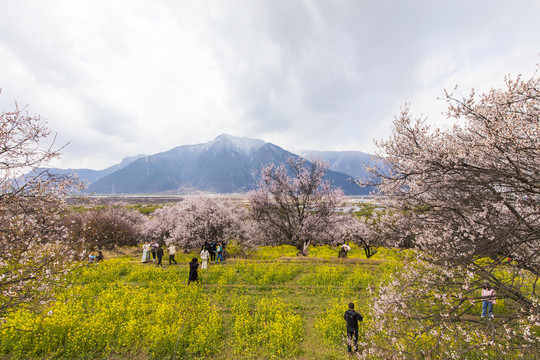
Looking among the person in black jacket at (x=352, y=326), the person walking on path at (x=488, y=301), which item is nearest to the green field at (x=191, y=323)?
the person in black jacket at (x=352, y=326)

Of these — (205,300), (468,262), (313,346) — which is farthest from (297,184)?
(468,262)

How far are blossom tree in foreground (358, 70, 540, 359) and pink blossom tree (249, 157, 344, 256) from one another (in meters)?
15.8

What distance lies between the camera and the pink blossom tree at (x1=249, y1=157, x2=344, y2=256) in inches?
961

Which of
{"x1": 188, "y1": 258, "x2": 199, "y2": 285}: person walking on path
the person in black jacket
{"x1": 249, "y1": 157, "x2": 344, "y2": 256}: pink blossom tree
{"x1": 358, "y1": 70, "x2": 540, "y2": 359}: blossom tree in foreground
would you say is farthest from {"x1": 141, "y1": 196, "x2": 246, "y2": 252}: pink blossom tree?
{"x1": 358, "y1": 70, "x2": 540, "y2": 359}: blossom tree in foreground

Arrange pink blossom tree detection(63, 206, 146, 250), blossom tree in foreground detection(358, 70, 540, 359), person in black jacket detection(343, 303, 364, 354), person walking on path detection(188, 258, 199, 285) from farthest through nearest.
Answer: pink blossom tree detection(63, 206, 146, 250)
person walking on path detection(188, 258, 199, 285)
person in black jacket detection(343, 303, 364, 354)
blossom tree in foreground detection(358, 70, 540, 359)

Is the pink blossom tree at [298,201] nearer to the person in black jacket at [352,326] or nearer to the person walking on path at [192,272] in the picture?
the person walking on path at [192,272]

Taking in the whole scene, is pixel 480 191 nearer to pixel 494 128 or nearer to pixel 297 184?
pixel 494 128

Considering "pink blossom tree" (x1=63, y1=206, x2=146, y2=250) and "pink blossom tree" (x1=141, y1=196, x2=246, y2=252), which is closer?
"pink blossom tree" (x1=141, y1=196, x2=246, y2=252)

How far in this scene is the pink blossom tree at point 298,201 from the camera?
2442 centimetres

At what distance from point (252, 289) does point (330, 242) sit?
22.4 m

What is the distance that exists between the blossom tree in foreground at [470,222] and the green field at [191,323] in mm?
3427

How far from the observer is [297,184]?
25.6 metres

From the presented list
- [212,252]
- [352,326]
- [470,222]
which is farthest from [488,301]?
[212,252]

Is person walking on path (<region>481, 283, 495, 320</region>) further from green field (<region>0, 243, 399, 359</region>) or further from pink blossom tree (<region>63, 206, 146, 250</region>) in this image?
pink blossom tree (<region>63, 206, 146, 250</region>)
